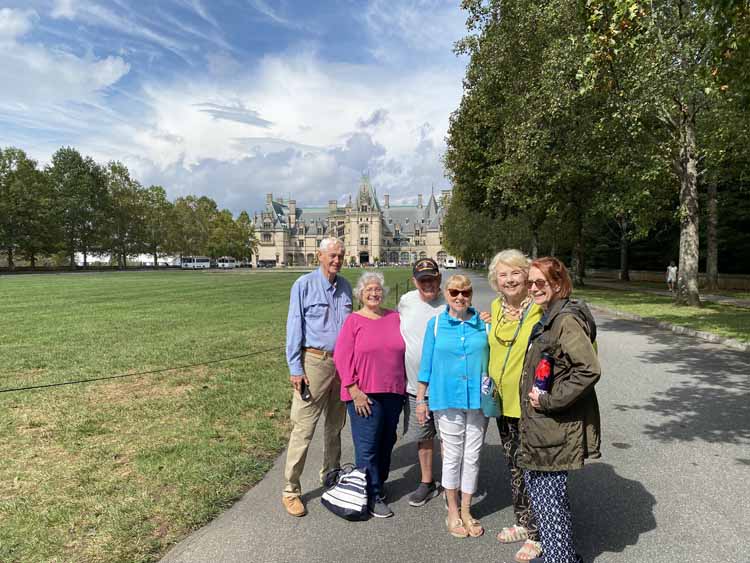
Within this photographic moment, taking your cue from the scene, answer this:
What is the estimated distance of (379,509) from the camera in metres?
4.02

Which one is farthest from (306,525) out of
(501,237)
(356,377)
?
(501,237)

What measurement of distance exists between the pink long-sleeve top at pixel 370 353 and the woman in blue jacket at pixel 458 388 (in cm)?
31

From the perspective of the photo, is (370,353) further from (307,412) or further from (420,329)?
(307,412)

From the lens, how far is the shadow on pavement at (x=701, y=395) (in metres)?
5.85

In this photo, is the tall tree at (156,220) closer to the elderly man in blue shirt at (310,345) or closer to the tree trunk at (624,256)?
the tree trunk at (624,256)

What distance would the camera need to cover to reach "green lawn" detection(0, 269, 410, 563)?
3.70 metres

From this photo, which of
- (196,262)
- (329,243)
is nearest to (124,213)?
(196,262)

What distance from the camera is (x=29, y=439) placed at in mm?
5605

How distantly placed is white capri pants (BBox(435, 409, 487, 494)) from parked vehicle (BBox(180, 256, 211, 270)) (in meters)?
102

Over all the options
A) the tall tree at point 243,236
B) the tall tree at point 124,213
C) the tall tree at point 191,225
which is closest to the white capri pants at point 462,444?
the tall tree at point 124,213

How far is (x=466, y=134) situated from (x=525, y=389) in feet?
96.1

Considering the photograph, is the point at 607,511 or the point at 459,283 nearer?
the point at 459,283

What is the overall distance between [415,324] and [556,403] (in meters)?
1.45

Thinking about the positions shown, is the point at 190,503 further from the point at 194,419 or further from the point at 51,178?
the point at 51,178
